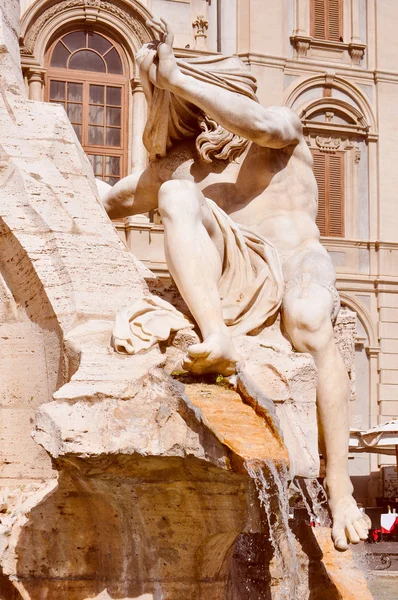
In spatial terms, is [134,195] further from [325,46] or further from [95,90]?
[325,46]

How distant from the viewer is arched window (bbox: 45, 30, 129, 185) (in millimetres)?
20719

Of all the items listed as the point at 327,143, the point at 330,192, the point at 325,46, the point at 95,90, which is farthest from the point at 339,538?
the point at 325,46

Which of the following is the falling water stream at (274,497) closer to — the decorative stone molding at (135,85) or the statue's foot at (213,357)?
the statue's foot at (213,357)

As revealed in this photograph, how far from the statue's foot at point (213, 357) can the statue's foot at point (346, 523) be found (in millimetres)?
648

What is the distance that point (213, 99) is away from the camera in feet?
13.7

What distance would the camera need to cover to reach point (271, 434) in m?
3.34

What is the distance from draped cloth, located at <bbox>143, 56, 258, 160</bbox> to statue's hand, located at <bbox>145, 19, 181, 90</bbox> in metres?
0.15

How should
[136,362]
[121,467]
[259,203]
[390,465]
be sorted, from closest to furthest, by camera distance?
[121,467] → [136,362] → [259,203] → [390,465]

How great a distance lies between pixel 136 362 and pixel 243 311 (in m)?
0.73

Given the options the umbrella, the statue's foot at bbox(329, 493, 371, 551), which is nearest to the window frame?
the umbrella

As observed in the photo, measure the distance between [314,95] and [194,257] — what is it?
64.9 ft

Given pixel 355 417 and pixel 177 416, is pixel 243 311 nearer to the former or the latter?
pixel 177 416

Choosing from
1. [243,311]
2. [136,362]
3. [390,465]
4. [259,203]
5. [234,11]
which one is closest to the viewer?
[136,362]

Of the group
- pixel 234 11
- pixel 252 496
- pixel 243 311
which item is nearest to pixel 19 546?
pixel 252 496
